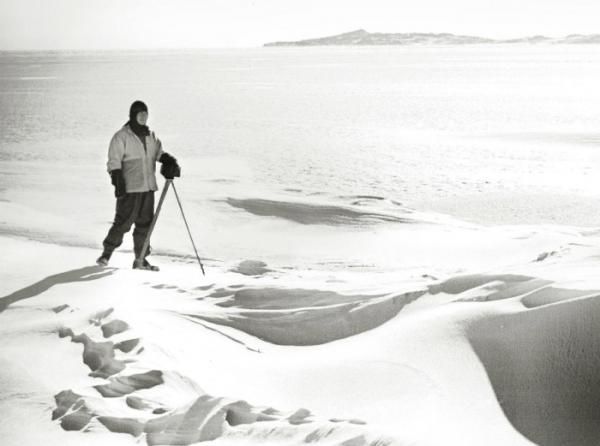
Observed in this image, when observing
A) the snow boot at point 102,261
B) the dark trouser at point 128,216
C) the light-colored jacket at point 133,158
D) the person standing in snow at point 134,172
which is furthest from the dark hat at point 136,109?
the snow boot at point 102,261

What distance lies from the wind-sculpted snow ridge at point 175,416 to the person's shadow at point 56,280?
61.4 inches

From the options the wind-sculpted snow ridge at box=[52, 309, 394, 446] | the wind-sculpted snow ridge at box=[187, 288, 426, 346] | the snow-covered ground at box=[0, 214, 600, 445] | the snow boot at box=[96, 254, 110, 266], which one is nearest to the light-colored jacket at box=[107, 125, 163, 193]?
the snow boot at box=[96, 254, 110, 266]

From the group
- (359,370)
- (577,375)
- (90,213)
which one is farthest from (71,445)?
(90,213)

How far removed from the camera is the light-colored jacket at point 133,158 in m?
5.71

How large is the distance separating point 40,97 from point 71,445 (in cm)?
2295

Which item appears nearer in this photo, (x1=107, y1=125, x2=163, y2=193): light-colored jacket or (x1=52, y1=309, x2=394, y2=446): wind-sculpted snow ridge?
(x1=52, y1=309, x2=394, y2=446): wind-sculpted snow ridge

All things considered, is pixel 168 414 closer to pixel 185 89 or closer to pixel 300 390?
pixel 300 390

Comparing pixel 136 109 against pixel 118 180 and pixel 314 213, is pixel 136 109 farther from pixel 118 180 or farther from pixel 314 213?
pixel 314 213

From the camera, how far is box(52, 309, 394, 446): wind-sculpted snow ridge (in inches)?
118

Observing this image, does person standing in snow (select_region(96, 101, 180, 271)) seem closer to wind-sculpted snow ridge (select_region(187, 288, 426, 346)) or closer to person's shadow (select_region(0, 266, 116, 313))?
person's shadow (select_region(0, 266, 116, 313))

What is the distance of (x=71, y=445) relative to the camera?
122 inches

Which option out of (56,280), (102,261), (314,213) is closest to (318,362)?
(56,280)

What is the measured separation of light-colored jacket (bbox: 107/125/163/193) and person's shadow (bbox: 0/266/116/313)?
2.16 ft

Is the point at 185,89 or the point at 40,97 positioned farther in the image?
the point at 185,89
